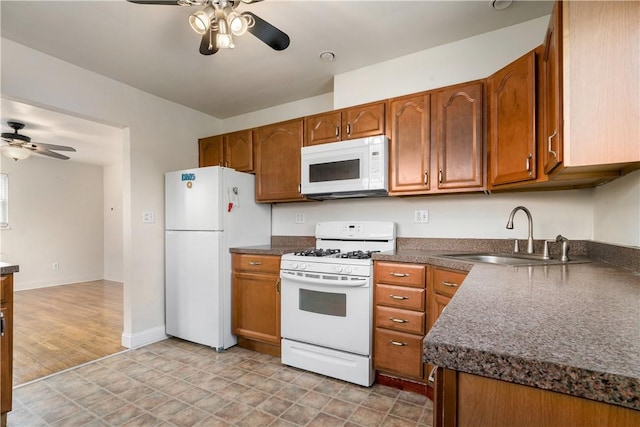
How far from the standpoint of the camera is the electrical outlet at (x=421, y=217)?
98.8 inches

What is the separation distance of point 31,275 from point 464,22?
718 centimetres

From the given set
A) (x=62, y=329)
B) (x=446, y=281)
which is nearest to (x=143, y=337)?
(x=62, y=329)

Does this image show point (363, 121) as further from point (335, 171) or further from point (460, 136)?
point (460, 136)

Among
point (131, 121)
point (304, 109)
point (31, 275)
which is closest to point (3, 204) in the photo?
point (31, 275)

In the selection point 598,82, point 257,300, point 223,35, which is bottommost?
point 257,300

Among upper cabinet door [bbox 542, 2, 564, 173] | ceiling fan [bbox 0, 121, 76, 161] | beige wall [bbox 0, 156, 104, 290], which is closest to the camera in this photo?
upper cabinet door [bbox 542, 2, 564, 173]

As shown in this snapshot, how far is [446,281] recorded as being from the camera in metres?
1.85

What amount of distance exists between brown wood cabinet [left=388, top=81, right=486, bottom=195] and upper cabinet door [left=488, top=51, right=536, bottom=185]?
90 millimetres

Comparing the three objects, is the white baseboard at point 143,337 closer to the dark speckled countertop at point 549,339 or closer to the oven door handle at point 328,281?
the oven door handle at point 328,281

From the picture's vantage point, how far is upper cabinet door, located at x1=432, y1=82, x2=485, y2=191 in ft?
6.81

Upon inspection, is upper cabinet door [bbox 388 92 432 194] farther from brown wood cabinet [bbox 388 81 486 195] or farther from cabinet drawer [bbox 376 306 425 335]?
cabinet drawer [bbox 376 306 425 335]

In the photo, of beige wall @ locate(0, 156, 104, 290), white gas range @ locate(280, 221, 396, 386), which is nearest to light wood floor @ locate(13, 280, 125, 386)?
beige wall @ locate(0, 156, 104, 290)

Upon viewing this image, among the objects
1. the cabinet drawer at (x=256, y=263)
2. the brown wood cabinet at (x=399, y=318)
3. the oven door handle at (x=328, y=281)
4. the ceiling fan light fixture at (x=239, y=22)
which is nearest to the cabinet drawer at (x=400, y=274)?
the brown wood cabinet at (x=399, y=318)

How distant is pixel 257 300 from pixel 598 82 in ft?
8.23
